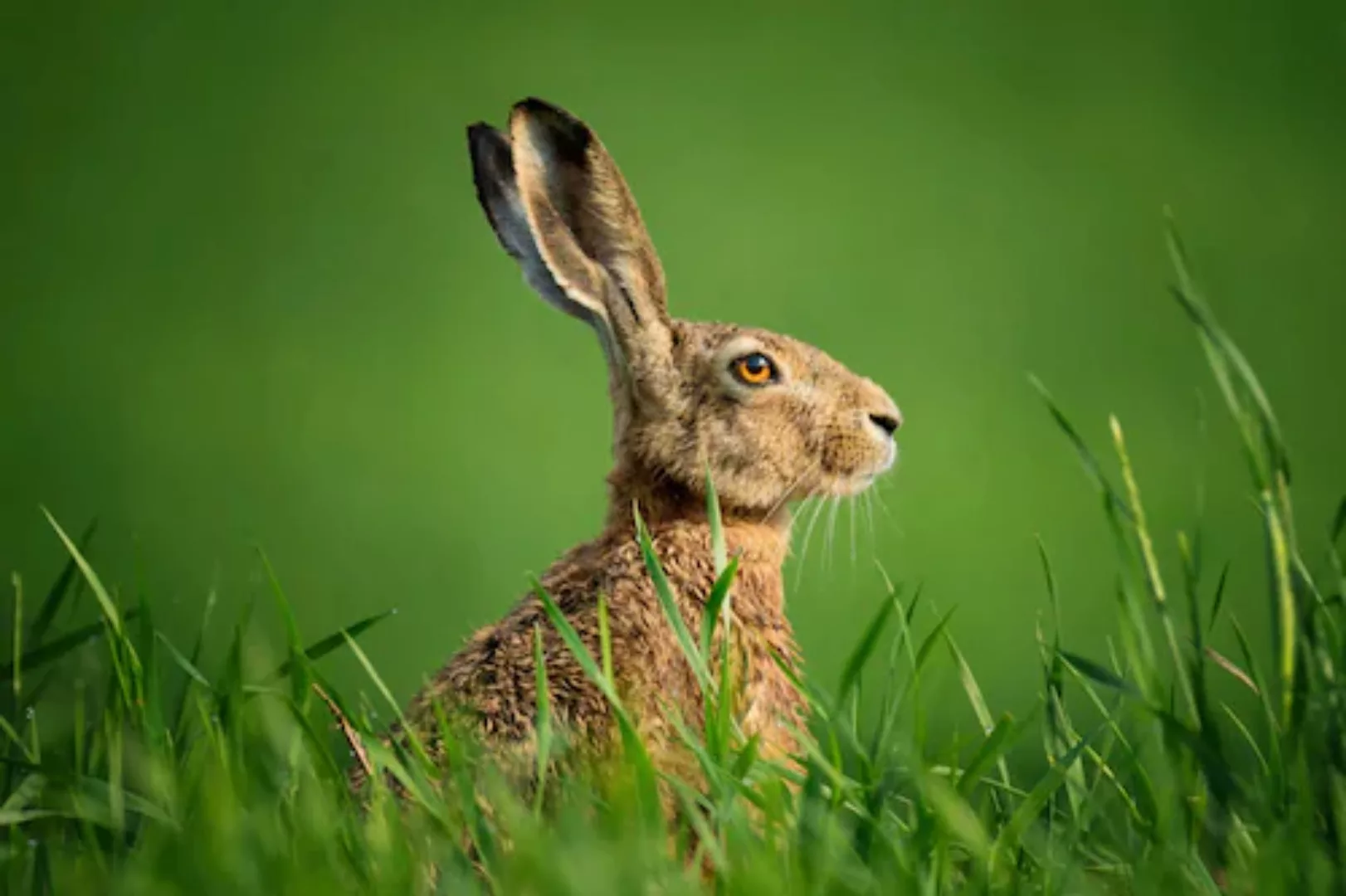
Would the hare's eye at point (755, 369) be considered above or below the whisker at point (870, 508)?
above

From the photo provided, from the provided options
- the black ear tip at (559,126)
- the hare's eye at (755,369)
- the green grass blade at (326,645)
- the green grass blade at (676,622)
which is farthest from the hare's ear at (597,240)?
the green grass blade at (676,622)

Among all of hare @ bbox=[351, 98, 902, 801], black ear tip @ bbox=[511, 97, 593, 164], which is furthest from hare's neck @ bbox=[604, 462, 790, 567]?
black ear tip @ bbox=[511, 97, 593, 164]

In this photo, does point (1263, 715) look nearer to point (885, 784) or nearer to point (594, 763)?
point (885, 784)

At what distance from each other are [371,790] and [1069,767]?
34.6 inches

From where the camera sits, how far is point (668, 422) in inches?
128

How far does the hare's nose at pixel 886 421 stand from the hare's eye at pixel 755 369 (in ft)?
0.69

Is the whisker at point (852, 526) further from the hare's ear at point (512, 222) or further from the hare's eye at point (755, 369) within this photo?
the hare's ear at point (512, 222)

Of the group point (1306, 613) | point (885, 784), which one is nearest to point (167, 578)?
point (885, 784)

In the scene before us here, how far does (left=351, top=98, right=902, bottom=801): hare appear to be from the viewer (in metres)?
2.92

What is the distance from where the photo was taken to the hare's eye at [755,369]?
10.9ft

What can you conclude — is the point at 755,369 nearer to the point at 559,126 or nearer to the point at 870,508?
the point at 870,508

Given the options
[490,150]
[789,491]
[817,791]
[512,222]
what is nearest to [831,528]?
[789,491]

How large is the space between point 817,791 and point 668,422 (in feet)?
4.03

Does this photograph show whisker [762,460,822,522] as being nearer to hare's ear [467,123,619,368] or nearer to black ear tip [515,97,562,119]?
hare's ear [467,123,619,368]
